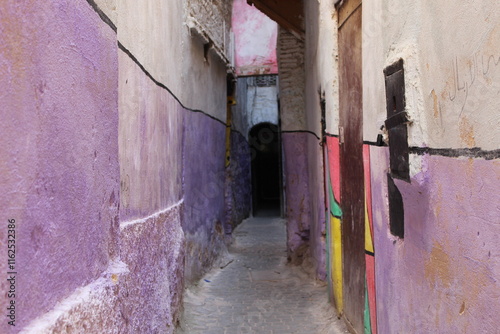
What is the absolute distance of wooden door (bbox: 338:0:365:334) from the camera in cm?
344

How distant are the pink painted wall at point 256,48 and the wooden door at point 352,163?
749cm

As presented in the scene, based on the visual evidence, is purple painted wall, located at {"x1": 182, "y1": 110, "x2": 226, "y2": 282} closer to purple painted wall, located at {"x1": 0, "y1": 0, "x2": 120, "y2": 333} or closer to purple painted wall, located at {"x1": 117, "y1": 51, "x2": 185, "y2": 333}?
purple painted wall, located at {"x1": 117, "y1": 51, "x2": 185, "y2": 333}

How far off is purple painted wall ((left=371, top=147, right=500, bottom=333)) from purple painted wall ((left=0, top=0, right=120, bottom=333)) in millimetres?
1271

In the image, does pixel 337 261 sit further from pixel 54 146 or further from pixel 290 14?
pixel 290 14

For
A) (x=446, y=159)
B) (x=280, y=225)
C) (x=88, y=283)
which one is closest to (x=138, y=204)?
(x=88, y=283)

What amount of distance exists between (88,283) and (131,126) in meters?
1.25

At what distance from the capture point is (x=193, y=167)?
6113 mm

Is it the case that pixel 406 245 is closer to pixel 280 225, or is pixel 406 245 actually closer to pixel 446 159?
pixel 446 159

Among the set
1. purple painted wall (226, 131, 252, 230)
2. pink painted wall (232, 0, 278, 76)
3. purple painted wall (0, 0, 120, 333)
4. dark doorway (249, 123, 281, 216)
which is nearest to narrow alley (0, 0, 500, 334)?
purple painted wall (0, 0, 120, 333)

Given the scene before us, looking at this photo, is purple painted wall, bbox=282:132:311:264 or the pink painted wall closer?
purple painted wall, bbox=282:132:311:264

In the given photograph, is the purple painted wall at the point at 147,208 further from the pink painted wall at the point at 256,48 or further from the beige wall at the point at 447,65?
the pink painted wall at the point at 256,48

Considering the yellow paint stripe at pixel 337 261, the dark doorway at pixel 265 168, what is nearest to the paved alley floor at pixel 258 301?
the yellow paint stripe at pixel 337 261

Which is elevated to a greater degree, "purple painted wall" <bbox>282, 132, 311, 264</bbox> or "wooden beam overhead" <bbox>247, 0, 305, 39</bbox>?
"wooden beam overhead" <bbox>247, 0, 305, 39</bbox>

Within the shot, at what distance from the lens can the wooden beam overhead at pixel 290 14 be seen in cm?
684
